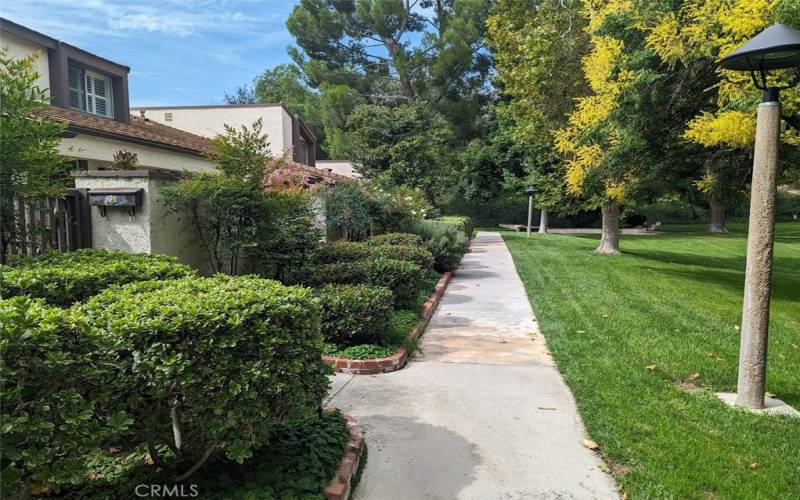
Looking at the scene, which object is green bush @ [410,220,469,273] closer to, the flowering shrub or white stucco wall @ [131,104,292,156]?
the flowering shrub

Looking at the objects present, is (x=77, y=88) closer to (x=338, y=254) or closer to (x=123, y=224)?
(x=338, y=254)

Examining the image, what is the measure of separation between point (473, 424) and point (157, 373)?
7.95ft

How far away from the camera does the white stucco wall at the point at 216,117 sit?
20969 millimetres

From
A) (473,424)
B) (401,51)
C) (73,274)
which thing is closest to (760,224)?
(473,424)

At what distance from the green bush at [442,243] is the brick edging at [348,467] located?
325 inches

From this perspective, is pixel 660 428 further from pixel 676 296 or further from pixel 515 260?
pixel 515 260

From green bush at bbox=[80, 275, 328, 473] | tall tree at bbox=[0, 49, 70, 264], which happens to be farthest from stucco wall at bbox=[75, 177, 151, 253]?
green bush at bbox=[80, 275, 328, 473]

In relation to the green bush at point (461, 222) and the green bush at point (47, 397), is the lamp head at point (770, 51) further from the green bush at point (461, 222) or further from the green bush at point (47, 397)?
the green bush at point (461, 222)

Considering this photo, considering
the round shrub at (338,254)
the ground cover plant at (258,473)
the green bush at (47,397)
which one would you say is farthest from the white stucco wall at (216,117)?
the green bush at (47,397)

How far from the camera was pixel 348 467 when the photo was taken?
3.21 m

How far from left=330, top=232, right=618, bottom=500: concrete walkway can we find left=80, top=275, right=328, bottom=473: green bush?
2.85 feet

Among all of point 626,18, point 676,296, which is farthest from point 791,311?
point 626,18

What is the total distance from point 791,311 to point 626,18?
5.55 m

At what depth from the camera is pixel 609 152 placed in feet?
34.8
